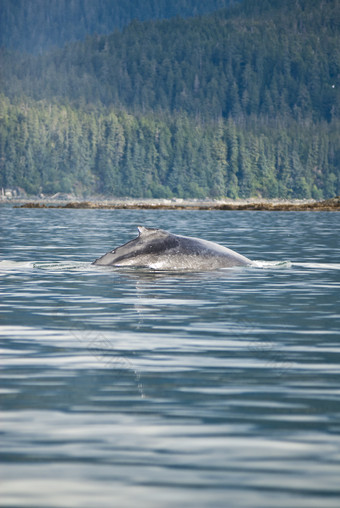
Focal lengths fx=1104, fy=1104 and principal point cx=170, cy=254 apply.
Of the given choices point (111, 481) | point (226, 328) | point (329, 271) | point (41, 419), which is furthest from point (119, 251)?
point (111, 481)

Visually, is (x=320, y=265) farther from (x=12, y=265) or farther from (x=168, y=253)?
(x=12, y=265)

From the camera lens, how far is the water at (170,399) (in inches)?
377

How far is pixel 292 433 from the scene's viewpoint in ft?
37.4

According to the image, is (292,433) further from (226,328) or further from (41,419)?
(226,328)

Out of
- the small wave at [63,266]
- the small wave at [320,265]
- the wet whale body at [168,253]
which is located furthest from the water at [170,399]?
the small wave at [320,265]

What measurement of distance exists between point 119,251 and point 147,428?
2296cm

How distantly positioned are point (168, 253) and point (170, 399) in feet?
65.5

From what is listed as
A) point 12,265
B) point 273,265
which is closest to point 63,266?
point 12,265

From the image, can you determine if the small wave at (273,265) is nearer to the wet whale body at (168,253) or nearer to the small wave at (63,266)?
the wet whale body at (168,253)

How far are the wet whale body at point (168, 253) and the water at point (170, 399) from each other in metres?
6.16

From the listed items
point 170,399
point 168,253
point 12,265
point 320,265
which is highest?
point 170,399

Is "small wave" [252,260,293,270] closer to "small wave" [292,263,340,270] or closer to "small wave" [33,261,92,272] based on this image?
"small wave" [292,263,340,270]

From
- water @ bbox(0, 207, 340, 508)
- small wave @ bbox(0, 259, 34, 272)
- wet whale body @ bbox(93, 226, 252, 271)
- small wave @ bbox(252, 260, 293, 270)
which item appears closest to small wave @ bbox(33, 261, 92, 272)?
small wave @ bbox(0, 259, 34, 272)

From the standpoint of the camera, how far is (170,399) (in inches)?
518
